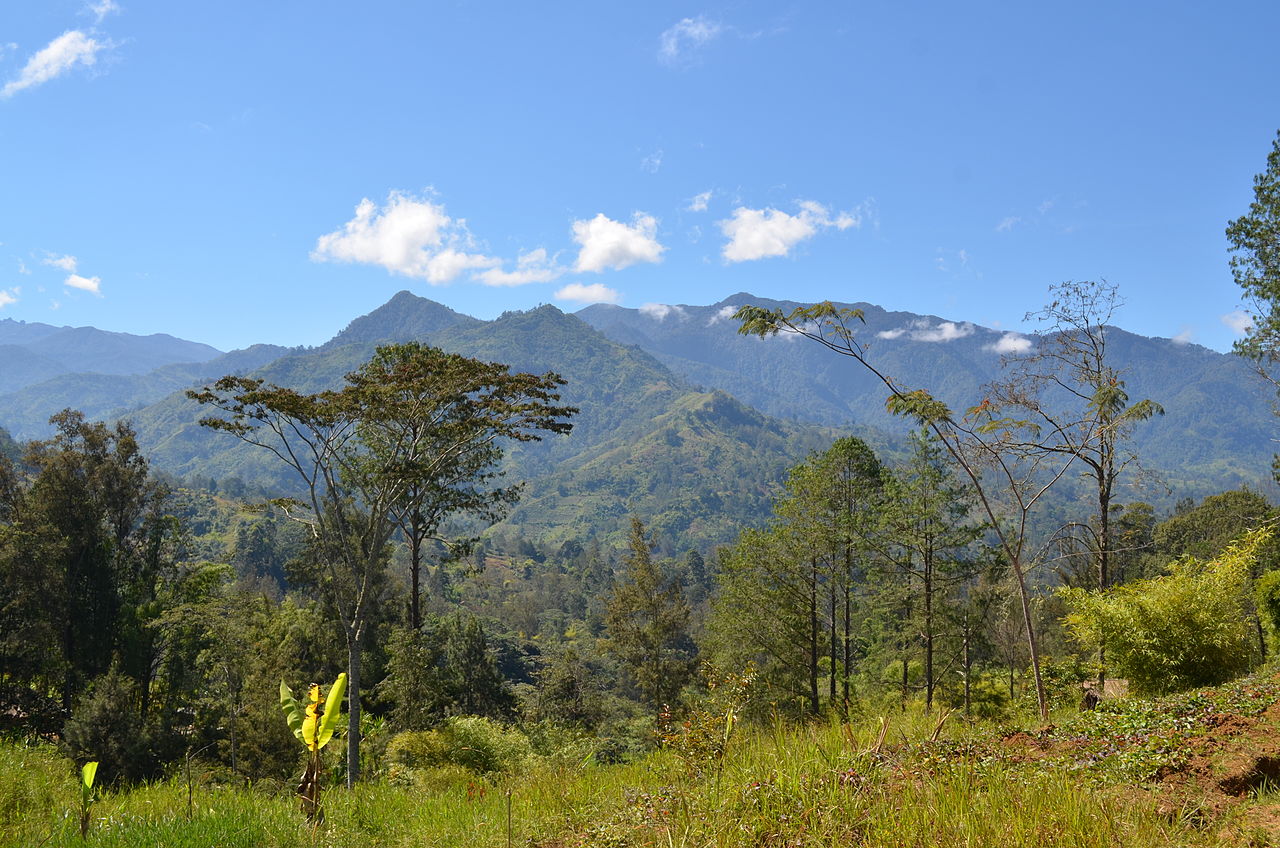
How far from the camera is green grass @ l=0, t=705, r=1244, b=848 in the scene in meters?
3.44

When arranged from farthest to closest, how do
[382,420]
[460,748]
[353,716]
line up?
1. [382,420]
2. [460,748]
3. [353,716]

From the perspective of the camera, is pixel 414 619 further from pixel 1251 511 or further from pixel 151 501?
pixel 1251 511

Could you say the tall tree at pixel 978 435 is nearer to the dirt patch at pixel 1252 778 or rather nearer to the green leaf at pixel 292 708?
the dirt patch at pixel 1252 778

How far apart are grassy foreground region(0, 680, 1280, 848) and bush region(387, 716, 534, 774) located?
885 cm

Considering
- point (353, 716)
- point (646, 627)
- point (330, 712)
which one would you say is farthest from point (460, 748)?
point (646, 627)

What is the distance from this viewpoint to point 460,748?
1541cm

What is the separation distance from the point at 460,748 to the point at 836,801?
13562 mm

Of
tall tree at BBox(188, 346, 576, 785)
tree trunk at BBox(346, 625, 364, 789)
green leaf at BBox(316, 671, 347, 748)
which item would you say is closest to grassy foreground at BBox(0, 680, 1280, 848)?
green leaf at BBox(316, 671, 347, 748)

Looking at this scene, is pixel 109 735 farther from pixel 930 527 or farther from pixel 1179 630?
pixel 1179 630

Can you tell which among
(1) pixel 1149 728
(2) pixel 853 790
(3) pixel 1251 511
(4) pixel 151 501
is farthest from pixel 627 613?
(3) pixel 1251 511

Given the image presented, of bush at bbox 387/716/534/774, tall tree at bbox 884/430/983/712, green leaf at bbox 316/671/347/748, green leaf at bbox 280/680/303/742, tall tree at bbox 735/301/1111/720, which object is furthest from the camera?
tall tree at bbox 884/430/983/712

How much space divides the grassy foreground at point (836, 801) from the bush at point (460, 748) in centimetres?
885

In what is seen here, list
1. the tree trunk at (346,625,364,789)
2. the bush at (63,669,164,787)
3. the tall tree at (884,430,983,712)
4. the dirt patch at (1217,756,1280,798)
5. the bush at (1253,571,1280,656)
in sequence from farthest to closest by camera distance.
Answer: the tall tree at (884,430,983,712) < the bush at (63,669,164,787) < the bush at (1253,571,1280,656) < the tree trunk at (346,625,364,789) < the dirt patch at (1217,756,1280,798)

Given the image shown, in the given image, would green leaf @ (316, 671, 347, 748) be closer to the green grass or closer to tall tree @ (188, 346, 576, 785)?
the green grass
